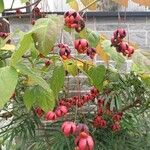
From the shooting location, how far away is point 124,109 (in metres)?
1.64

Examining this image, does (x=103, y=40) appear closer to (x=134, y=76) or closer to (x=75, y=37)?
(x=75, y=37)

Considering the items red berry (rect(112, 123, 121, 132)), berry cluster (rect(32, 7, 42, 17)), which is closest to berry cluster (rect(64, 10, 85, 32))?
berry cluster (rect(32, 7, 42, 17))

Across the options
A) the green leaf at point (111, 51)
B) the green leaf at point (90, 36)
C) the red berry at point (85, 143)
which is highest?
the green leaf at point (90, 36)

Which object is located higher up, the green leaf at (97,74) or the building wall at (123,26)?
the green leaf at (97,74)

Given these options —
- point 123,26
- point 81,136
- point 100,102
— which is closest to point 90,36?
point 81,136

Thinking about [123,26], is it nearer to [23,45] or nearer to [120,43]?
[120,43]

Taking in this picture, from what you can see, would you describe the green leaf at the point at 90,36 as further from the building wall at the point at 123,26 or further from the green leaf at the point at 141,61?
the building wall at the point at 123,26

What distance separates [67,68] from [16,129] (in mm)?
768

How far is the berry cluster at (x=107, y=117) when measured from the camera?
4.87ft

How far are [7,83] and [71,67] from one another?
30 centimetres

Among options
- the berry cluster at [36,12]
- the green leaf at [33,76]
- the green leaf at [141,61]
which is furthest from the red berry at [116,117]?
the green leaf at [33,76]

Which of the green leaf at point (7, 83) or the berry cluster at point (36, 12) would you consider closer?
the green leaf at point (7, 83)

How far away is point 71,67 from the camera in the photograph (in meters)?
0.95

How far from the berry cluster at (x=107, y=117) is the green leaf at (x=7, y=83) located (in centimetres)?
83
